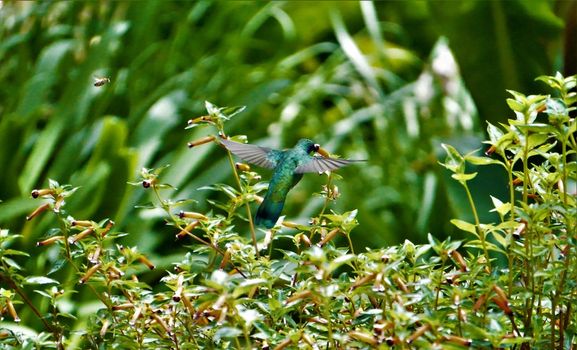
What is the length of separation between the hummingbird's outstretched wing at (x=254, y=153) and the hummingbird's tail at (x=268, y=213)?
0.15 feet

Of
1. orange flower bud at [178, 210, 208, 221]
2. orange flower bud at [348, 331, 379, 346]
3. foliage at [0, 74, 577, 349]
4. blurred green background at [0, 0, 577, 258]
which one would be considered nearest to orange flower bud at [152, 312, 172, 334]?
foliage at [0, 74, 577, 349]

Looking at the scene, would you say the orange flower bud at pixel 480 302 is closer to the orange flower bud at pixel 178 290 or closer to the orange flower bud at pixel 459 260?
the orange flower bud at pixel 459 260

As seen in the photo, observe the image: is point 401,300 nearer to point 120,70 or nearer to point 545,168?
point 545,168

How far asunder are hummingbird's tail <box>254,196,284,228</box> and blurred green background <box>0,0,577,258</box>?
120 centimetres

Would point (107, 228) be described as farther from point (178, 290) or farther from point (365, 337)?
point (365, 337)

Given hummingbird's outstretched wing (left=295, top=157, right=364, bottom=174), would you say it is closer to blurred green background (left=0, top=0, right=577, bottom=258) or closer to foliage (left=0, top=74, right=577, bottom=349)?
foliage (left=0, top=74, right=577, bottom=349)

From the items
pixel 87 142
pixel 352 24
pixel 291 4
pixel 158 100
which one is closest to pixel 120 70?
pixel 158 100

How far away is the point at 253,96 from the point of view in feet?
A: 9.57

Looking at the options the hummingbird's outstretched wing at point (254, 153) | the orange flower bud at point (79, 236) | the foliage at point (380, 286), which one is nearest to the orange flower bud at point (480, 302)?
the foliage at point (380, 286)

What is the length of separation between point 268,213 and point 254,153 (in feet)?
0.22

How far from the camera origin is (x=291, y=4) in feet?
13.3

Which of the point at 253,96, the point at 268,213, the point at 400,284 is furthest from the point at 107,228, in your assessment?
the point at 253,96

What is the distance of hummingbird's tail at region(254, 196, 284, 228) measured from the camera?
1005 mm

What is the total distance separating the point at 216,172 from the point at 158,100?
454mm
